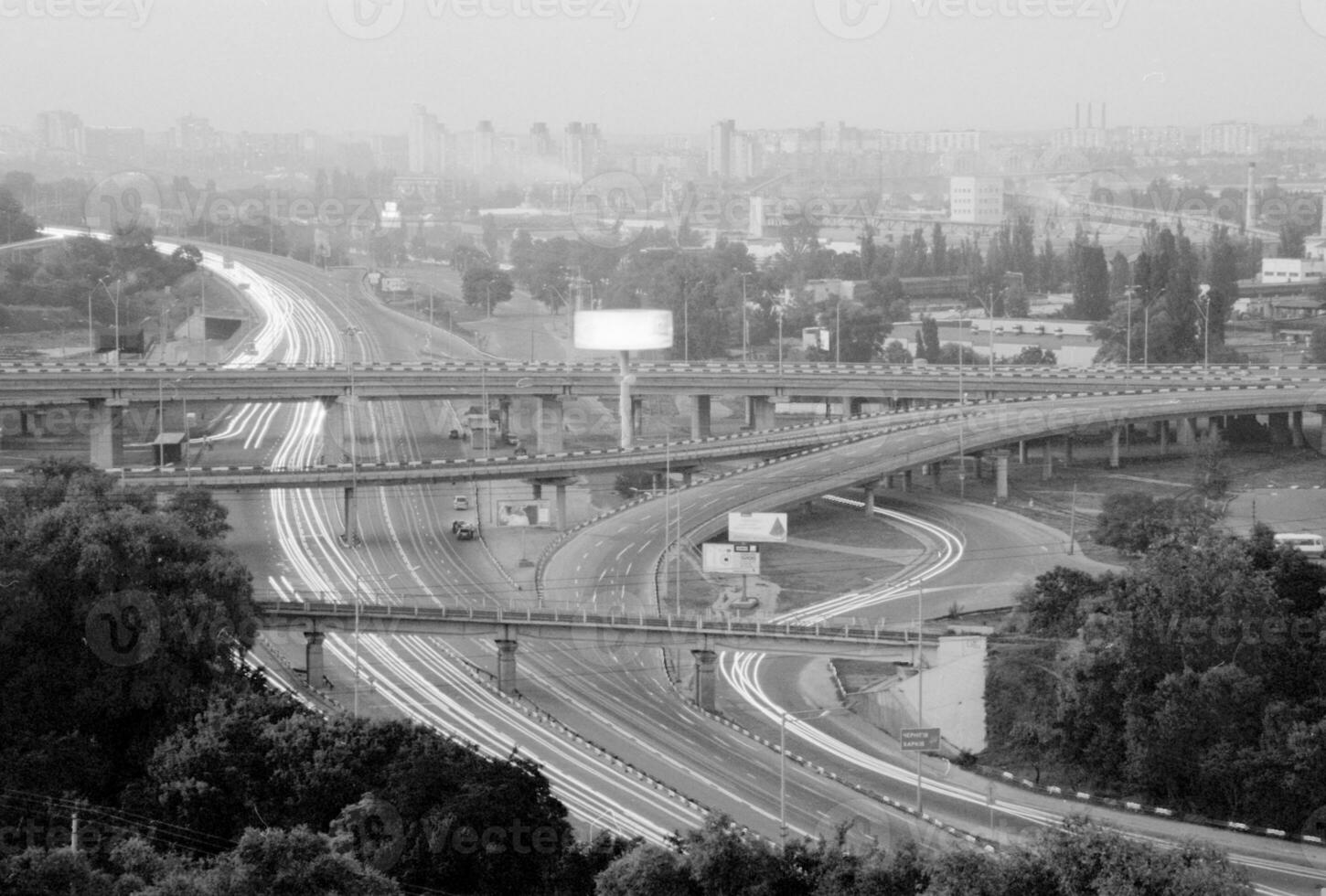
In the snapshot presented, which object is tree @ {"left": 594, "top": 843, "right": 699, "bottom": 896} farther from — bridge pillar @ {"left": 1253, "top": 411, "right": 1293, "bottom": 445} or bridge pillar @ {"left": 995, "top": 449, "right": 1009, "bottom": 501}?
bridge pillar @ {"left": 1253, "top": 411, "right": 1293, "bottom": 445}

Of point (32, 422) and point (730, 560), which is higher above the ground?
point (32, 422)

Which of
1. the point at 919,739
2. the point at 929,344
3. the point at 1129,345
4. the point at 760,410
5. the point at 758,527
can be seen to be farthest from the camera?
the point at 929,344

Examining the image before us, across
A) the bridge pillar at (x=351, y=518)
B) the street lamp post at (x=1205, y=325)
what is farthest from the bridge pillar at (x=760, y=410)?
the bridge pillar at (x=351, y=518)

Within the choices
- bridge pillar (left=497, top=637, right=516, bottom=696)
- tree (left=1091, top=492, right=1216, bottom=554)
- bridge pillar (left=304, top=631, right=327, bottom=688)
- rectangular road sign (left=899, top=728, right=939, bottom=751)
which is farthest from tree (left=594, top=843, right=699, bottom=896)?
tree (left=1091, top=492, right=1216, bottom=554)

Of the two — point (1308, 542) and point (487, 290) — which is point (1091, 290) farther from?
point (1308, 542)

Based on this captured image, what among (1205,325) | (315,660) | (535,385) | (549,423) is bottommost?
(315,660)

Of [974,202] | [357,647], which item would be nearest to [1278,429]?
[357,647]

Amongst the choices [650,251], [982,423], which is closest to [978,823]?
[982,423]
